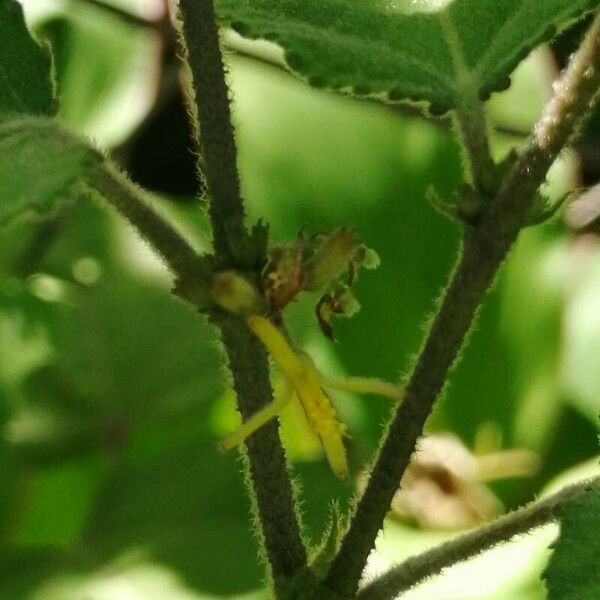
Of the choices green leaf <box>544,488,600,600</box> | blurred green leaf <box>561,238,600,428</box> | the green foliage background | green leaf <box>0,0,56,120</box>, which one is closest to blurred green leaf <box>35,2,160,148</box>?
the green foliage background

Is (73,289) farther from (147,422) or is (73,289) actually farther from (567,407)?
(567,407)

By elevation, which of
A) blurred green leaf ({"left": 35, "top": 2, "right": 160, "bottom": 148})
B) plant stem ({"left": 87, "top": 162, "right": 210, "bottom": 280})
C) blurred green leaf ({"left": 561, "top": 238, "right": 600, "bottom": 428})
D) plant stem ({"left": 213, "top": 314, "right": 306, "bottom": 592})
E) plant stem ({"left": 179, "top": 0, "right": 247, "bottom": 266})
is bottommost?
plant stem ({"left": 213, "top": 314, "right": 306, "bottom": 592})

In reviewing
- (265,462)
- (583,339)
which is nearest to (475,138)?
(265,462)

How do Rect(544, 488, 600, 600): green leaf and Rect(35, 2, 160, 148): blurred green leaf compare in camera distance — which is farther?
Rect(35, 2, 160, 148): blurred green leaf

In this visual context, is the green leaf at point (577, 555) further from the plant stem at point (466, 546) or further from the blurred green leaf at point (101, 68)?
the blurred green leaf at point (101, 68)

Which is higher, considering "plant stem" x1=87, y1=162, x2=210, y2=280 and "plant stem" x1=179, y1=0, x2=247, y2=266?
"plant stem" x1=179, y1=0, x2=247, y2=266

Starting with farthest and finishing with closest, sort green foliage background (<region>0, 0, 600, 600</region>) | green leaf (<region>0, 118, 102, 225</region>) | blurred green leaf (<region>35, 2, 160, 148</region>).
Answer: blurred green leaf (<region>35, 2, 160, 148</region>) < green foliage background (<region>0, 0, 600, 600</region>) < green leaf (<region>0, 118, 102, 225</region>)

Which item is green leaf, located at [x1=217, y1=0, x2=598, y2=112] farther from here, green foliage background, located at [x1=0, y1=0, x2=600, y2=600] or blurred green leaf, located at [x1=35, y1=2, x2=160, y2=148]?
blurred green leaf, located at [x1=35, y1=2, x2=160, y2=148]

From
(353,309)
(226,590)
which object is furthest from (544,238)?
(353,309)
